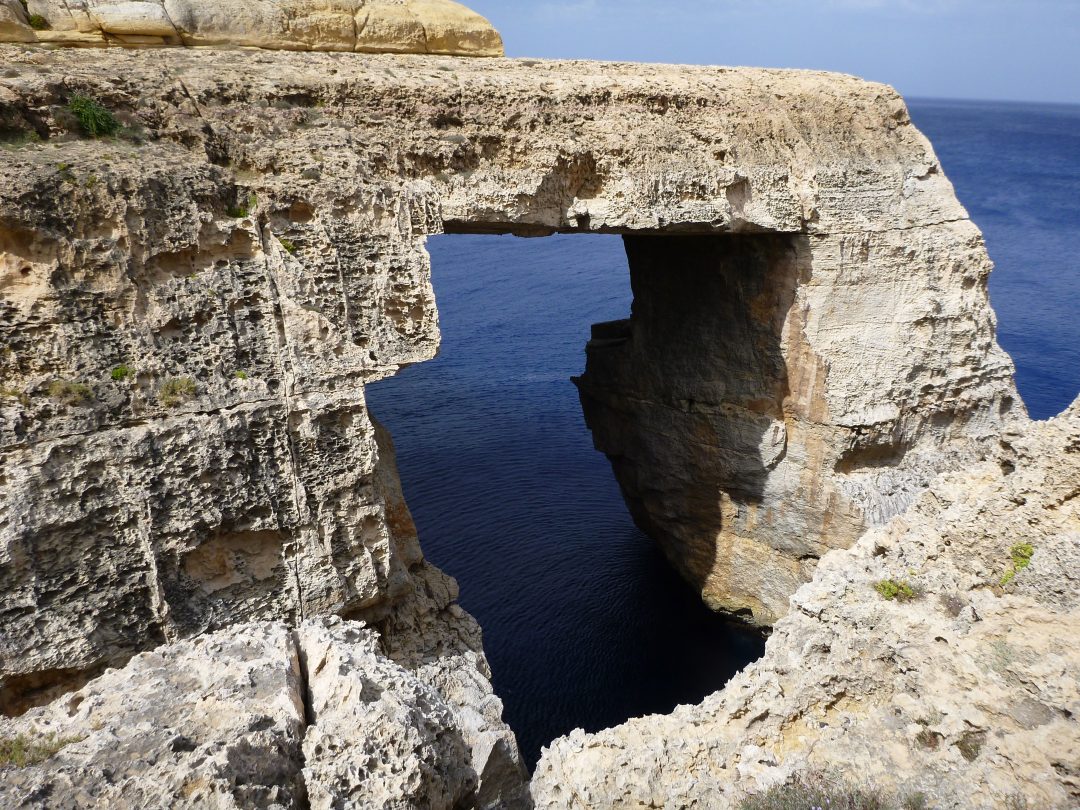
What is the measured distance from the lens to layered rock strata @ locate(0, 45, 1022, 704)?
278 inches

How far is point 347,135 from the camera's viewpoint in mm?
8945

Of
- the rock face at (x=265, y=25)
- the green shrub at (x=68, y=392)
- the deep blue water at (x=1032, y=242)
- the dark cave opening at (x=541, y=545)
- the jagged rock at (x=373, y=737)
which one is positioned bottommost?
the dark cave opening at (x=541, y=545)

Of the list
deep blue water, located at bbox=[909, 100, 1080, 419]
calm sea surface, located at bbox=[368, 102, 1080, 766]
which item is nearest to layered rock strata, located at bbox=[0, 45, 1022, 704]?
calm sea surface, located at bbox=[368, 102, 1080, 766]

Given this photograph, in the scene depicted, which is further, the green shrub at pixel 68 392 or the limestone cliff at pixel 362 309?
the limestone cliff at pixel 362 309

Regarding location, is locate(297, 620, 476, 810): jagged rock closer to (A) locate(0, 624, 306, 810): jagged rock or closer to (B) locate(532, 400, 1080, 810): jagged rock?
(A) locate(0, 624, 306, 810): jagged rock

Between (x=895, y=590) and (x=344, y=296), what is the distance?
5.52 meters

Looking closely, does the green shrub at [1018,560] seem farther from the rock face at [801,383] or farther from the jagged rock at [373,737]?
the rock face at [801,383]

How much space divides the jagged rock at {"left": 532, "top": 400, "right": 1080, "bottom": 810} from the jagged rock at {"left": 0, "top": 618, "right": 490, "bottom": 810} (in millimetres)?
1240

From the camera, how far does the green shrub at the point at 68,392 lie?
692cm

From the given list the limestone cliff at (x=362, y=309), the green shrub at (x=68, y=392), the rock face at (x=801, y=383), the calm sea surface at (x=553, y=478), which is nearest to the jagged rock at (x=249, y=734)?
the limestone cliff at (x=362, y=309)

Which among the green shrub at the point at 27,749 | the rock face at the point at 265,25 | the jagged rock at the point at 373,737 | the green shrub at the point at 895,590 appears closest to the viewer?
the green shrub at the point at 27,749

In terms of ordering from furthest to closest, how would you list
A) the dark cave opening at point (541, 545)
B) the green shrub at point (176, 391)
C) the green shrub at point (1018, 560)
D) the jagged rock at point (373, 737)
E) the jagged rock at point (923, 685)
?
the dark cave opening at point (541, 545) < the green shrub at point (176, 391) < the green shrub at point (1018, 560) < the jagged rock at point (923, 685) < the jagged rock at point (373, 737)

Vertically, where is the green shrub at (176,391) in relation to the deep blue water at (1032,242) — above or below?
above

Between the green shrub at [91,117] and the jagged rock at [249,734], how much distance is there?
5206mm
